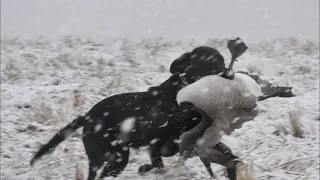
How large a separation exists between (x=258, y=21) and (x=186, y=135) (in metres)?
19.5

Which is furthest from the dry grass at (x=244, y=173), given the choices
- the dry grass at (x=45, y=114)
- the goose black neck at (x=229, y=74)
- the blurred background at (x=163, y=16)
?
the blurred background at (x=163, y=16)

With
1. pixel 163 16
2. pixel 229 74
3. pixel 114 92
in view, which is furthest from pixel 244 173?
pixel 163 16

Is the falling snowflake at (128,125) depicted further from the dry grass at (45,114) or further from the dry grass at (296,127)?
the dry grass at (296,127)

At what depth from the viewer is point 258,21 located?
21359mm

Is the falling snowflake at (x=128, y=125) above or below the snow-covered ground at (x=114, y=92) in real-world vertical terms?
above

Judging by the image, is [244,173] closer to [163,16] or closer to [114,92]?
[114,92]

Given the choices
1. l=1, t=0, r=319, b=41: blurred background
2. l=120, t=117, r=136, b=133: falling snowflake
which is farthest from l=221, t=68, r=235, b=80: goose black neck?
l=1, t=0, r=319, b=41: blurred background

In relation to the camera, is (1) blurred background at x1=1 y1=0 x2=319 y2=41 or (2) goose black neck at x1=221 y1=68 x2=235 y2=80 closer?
(2) goose black neck at x1=221 y1=68 x2=235 y2=80

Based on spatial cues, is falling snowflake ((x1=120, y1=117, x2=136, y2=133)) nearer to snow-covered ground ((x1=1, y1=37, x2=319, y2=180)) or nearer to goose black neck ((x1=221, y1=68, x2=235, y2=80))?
snow-covered ground ((x1=1, y1=37, x2=319, y2=180))

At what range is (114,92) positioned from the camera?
5.60m

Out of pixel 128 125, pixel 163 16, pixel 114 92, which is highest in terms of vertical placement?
pixel 128 125

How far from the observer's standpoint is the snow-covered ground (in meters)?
3.77

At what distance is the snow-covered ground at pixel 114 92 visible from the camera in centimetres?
377

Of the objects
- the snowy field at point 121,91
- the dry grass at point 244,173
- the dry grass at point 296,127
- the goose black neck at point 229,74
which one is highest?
the goose black neck at point 229,74
